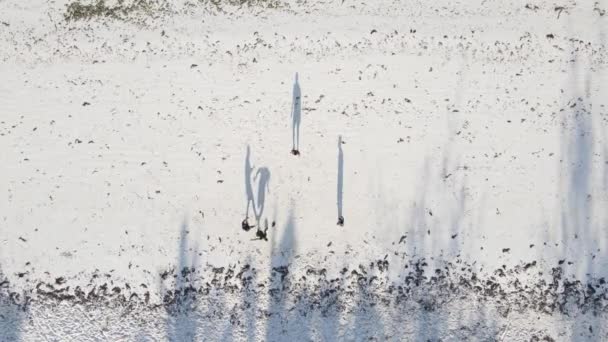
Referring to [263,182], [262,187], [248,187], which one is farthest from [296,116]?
[248,187]

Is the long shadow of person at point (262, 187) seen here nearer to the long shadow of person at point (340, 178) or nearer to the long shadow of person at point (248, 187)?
the long shadow of person at point (248, 187)

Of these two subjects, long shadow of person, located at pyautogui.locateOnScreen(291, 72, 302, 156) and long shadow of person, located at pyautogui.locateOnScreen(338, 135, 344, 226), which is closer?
long shadow of person, located at pyautogui.locateOnScreen(338, 135, 344, 226)

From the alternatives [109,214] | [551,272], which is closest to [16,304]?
[109,214]

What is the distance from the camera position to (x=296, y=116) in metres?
12.1

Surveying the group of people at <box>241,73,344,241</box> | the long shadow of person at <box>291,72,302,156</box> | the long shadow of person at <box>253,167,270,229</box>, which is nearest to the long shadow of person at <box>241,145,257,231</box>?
the group of people at <box>241,73,344,241</box>

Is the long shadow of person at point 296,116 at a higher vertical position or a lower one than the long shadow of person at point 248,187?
higher

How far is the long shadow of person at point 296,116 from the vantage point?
12008mm

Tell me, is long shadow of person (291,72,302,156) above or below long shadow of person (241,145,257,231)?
above

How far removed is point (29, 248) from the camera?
11.8 m

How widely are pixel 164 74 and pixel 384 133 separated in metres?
5.30

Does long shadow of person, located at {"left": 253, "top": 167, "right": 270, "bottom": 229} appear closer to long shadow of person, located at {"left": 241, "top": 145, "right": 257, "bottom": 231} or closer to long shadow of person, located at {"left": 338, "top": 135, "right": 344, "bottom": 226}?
long shadow of person, located at {"left": 241, "top": 145, "right": 257, "bottom": 231}

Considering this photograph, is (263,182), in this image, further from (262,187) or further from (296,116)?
(296,116)

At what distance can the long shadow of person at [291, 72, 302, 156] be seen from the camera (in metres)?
12.0

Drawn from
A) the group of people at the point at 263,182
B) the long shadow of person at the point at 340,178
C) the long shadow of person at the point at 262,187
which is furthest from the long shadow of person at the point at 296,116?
the long shadow of person at the point at 340,178
